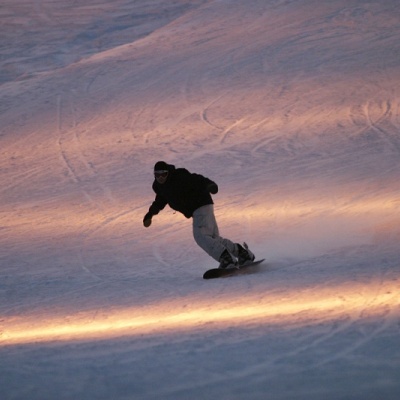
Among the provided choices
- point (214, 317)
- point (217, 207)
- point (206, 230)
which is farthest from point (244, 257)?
point (217, 207)

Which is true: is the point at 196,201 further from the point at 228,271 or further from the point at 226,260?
the point at 228,271

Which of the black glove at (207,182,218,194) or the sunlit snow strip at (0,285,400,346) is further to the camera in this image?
the black glove at (207,182,218,194)

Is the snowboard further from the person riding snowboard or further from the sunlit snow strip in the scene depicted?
the sunlit snow strip

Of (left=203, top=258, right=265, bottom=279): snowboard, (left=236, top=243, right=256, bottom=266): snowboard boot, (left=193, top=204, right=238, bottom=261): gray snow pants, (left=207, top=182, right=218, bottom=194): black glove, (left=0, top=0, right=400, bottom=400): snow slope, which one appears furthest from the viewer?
(left=236, top=243, right=256, bottom=266): snowboard boot

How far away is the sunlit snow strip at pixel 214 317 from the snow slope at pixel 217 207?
3 cm

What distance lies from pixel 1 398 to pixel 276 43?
20538mm

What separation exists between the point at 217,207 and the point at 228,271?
4.47 metres

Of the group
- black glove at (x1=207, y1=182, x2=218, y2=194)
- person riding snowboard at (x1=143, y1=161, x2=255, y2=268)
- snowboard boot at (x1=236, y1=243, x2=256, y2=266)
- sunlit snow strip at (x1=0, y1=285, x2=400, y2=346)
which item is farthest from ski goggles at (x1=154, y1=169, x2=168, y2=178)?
sunlit snow strip at (x1=0, y1=285, x2=400, y2=346)

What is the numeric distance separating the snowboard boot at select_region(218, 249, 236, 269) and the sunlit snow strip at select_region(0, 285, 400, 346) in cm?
152

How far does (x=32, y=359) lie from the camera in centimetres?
592

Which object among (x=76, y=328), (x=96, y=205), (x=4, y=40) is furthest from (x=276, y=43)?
(x=76, y=328)

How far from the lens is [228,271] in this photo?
888cm

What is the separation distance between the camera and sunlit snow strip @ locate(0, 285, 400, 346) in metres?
6.35

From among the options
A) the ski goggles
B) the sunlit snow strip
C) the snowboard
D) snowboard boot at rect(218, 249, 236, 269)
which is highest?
the ski goggles
